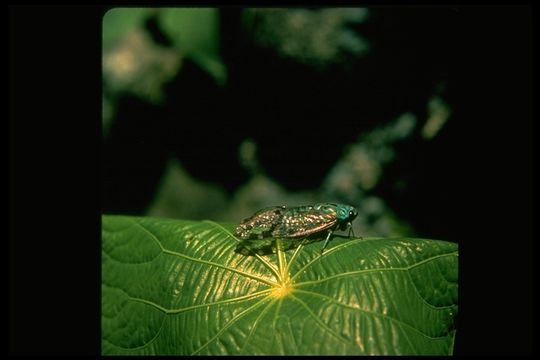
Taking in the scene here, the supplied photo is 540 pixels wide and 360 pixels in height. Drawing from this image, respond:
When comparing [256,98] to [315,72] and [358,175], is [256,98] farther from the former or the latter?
[358,175]

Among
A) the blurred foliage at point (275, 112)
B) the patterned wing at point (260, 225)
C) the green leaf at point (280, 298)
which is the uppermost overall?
the blurred foliage at point (275, 112)

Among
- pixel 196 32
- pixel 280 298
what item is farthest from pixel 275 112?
pixel 280 298

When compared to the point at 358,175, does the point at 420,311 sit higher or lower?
lower

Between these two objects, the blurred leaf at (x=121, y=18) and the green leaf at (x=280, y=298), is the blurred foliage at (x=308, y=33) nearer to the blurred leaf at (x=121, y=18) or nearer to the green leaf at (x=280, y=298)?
the blurred leaf at (x=121, y=18)

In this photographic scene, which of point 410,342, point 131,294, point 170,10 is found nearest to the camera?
point 410,342

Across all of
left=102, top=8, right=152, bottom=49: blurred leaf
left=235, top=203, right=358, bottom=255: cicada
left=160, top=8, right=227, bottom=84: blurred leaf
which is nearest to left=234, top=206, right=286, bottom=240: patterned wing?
left=235, top=203, right=358, bottom=255: cicada

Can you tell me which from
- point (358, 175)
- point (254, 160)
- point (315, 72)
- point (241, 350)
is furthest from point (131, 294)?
point (315, 72)

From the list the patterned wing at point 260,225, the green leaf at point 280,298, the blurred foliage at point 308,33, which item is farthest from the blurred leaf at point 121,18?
the patterned wing at point 260,225
